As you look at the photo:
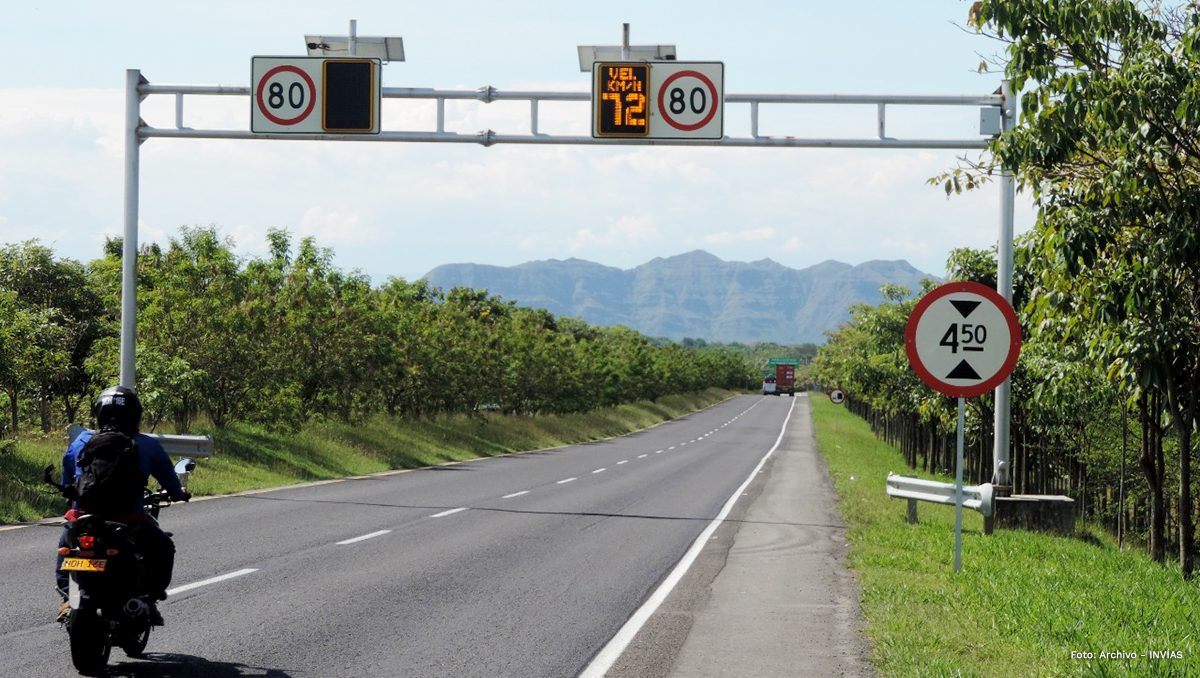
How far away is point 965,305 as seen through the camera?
1001cm

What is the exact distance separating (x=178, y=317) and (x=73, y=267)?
7.13m

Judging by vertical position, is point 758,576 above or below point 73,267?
below

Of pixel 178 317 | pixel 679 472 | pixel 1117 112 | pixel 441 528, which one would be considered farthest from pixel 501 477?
pixel 1117 112

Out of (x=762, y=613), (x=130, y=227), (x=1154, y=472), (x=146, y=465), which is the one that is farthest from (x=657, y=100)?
(x=146, y=465)

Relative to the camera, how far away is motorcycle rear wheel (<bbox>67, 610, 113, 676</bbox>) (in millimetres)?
6426

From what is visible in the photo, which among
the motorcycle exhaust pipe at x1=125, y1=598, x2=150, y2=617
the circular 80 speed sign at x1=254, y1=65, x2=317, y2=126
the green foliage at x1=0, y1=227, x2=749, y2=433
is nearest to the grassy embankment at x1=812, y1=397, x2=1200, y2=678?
the motorcycle exhaust pipe at x1=125, y1=598, x2=150, y2=617

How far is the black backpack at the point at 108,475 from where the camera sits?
21.7 feet

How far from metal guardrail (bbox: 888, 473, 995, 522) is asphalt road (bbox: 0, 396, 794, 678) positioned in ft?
9.35

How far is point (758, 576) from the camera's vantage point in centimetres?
1148

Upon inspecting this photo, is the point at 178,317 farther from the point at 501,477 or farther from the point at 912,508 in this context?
the point at 912,508

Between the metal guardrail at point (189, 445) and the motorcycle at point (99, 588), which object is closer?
the motorcycle at point (99, 588)

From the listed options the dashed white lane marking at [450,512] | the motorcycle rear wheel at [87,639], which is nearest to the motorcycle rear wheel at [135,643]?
the motorcycle rear wheel at [87,639]

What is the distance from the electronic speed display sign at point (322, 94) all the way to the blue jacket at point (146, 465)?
30.3ft

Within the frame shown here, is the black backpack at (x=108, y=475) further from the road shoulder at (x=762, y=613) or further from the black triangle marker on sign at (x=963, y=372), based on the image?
the black triangle marker on sign at (x=963, y=372)
